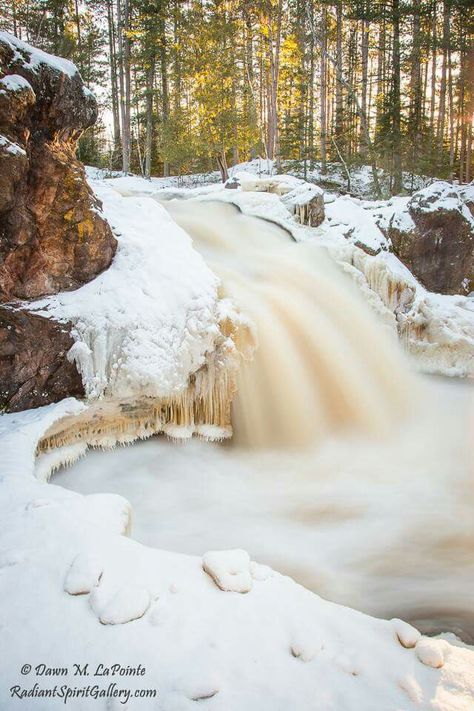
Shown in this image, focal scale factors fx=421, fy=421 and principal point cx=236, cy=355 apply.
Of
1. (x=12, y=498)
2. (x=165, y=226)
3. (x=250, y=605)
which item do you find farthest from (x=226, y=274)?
(x=250, y=605)

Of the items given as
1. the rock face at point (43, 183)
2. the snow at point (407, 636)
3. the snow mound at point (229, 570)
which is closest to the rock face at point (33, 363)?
the rock face at point (43, 183)

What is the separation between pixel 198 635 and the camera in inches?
74.4

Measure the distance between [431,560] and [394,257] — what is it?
6.86 m

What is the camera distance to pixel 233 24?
17891mm

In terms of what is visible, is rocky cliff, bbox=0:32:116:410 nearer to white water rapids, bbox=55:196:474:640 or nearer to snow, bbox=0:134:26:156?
snow, bbox=0:134:26:156

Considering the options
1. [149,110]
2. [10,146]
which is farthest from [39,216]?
[149,110]

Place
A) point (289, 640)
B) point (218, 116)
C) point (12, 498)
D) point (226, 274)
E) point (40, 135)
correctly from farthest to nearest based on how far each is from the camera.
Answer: point (218, 116) < point (226, 274) < point (40, 135) < point (12, 498) < point (289, 640)

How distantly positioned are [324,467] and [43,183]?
4372 millimetres

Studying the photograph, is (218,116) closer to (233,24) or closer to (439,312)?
(233,24)

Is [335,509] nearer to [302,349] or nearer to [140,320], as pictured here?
[302,349]

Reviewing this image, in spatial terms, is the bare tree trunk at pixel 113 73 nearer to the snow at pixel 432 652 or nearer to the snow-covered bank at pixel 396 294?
the snow-covered bank at pixel 396 294

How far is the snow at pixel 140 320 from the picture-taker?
14.8ft

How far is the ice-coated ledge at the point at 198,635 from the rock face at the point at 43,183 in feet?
9.93

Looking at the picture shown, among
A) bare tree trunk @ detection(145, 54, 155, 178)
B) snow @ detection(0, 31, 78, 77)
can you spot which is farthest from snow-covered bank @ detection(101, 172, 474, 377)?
bare tree trunk @ detection(145, 54, 155, 178)
